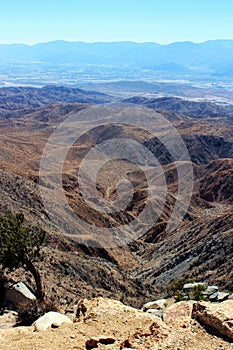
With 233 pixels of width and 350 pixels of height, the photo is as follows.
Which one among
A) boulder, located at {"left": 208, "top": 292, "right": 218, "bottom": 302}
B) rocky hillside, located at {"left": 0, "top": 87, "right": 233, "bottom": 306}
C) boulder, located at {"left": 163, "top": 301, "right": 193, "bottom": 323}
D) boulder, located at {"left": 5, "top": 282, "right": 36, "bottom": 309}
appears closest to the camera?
boulder, located at {"left": 163, "top": 301, "right": 193, "bottom": 323}

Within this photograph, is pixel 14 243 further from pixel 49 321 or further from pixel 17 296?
pixel 49 321

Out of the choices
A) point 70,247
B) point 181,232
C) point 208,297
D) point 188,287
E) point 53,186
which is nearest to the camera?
point 208,297

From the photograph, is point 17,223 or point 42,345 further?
point 17,223

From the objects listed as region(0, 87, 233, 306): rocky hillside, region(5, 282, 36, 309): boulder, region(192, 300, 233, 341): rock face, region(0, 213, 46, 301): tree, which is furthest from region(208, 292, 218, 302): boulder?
region(192, 300, 233, 341): rock face

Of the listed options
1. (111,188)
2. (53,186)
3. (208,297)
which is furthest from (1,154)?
(208,297)

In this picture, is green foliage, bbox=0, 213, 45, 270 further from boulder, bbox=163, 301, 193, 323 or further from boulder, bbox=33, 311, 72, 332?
boulder, bbox=163, 301, 193, 323

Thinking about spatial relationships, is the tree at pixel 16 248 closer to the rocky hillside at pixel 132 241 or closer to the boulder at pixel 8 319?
the boulder at pixel 8 319

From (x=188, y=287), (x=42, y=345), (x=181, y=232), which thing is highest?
(x=42, y=345)

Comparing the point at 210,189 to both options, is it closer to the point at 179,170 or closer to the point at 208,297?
the point at 179,170
